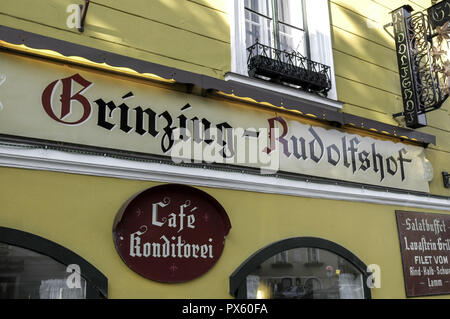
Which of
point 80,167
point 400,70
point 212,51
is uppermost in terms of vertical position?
point 400,70

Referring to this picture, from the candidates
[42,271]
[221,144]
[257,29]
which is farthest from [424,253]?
[42,271]

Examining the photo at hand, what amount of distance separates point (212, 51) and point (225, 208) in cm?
179

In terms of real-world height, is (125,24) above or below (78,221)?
above

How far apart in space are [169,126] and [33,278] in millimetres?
1879

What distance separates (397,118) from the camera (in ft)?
22.2

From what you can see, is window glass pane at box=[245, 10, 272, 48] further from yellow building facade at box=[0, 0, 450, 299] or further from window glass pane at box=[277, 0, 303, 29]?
window glass pane at box=[277, 0, 303, 29]

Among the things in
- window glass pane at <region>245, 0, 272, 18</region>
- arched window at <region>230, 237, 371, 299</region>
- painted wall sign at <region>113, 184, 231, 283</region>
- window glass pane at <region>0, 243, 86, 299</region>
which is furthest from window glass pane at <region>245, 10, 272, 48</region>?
window glass pane at <region>0, 243, 86, 299</region>

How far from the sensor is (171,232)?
14.4 ft

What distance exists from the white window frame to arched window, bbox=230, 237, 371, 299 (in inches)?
69.9

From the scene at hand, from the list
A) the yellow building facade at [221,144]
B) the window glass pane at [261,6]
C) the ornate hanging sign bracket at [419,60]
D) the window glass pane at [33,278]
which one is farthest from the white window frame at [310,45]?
the window glass pane at [33,278]
